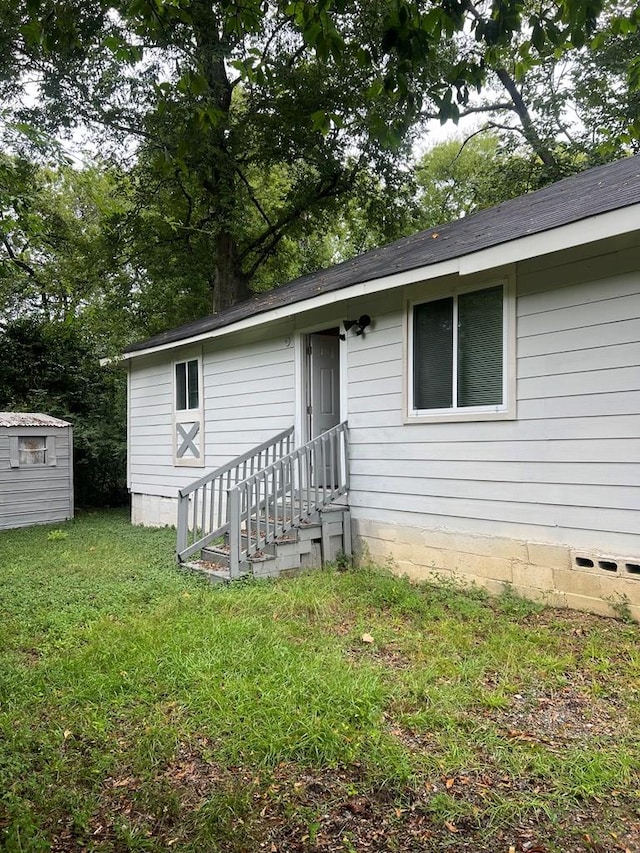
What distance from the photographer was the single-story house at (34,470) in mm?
10914

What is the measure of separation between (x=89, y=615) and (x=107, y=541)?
430cm

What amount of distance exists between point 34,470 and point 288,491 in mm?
7221

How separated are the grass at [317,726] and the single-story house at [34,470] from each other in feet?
21.7

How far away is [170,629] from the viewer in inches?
175

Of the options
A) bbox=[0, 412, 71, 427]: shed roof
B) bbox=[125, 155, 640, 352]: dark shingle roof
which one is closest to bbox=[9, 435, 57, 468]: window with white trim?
bbox=[0, 412, 71, 427]: shed roof

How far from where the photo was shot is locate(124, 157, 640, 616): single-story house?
14.8 feet

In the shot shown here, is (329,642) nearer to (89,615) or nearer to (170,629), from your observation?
(170,629)

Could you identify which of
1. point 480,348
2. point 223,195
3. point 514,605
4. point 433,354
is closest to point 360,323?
point 433,354

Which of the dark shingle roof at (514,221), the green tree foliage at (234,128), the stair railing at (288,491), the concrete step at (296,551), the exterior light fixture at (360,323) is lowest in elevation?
the concrete step at (296,551)

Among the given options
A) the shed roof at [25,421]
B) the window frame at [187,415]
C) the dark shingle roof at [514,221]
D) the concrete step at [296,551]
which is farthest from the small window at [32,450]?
the concrete step at [296,551]

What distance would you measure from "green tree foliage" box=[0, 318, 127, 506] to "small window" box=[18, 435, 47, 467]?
5.67ft

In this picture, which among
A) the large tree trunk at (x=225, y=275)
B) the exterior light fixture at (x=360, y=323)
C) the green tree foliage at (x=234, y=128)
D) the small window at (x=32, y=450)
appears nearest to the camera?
the exterior light fixture at (x=360, y=323)

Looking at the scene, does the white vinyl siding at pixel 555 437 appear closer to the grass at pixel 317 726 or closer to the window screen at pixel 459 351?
the window screen at pixel 459 351

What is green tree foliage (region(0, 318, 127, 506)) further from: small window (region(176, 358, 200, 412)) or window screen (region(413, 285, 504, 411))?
window screen (region(413, 285, 504, 411))
